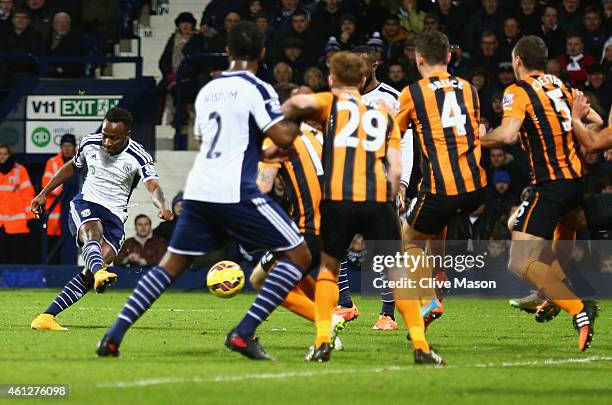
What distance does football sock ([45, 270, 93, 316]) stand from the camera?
1102 centimetres

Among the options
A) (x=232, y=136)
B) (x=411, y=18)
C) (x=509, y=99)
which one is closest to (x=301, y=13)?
(x=411, y=18)

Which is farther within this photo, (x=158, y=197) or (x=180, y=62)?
(x=180, y=62)

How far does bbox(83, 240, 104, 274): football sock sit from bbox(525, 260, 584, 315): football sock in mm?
3566

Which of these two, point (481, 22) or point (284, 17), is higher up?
point (481, 22)

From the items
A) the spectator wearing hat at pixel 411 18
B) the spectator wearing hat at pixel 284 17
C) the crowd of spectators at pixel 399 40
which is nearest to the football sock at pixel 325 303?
the crowd of spectators at pixel 399 40

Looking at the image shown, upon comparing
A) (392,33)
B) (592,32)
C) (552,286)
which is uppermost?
(592,32)

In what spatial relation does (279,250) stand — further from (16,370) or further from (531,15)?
(531,15)

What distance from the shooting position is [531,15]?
19.8 metres

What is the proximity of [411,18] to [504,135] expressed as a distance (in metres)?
11.4

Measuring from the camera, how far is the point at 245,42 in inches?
324

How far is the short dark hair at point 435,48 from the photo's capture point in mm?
9523

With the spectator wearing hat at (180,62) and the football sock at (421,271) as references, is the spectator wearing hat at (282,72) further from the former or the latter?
the football sock at (421,271)

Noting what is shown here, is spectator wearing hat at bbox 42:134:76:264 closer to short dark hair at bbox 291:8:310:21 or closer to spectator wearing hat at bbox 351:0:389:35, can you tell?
short dark hair at bbox 291:8:310:21

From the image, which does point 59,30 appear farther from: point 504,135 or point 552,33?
point 504,135
